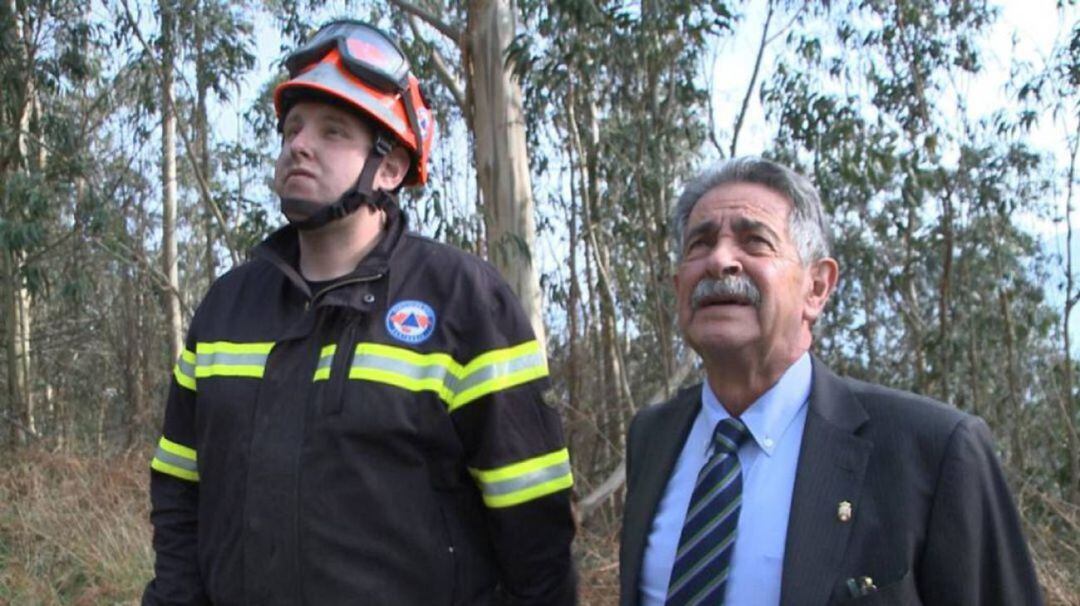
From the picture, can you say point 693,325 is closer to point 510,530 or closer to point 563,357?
point 510,530

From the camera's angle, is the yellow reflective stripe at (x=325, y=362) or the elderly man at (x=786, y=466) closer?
the elderly man at (x=786, y=466)

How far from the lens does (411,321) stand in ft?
7.77

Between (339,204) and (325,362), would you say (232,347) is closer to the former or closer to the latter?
(325,362)

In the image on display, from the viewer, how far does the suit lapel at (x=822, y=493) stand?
1864mm

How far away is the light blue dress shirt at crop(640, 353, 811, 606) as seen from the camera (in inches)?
77.0

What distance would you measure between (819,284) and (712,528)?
0.55 metres

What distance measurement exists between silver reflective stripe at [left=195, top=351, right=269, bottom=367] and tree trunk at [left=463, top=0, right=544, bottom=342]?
419 centimetres

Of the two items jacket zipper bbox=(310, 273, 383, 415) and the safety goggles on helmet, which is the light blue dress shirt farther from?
the safety goggles on helmet

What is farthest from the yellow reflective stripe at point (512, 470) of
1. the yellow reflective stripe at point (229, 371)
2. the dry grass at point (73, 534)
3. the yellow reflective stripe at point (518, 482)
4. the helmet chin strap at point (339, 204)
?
the dry grass at point (73, 534)

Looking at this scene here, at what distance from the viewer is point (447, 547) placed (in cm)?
230

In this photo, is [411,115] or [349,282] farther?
[411,115]

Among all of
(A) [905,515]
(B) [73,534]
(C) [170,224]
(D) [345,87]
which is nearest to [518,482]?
(A) [905,515]

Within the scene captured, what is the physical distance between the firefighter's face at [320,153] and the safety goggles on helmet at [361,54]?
107 millimetres

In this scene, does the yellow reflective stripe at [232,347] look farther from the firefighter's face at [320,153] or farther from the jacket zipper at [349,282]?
the firefighter's face at [320,153]
